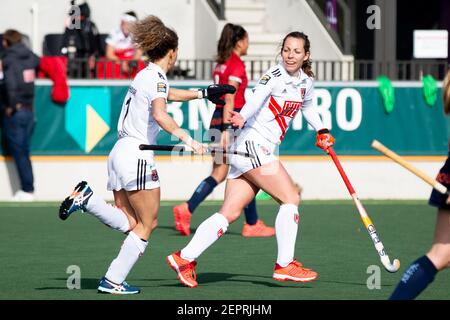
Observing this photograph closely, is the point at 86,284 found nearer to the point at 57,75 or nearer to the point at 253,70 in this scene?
the point at 57,75

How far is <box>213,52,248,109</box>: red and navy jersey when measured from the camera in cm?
1443

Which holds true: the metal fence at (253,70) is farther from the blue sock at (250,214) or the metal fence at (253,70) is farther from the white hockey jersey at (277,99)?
the white hockey jersey at (277,99)

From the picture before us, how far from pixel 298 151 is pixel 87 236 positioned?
4.96m

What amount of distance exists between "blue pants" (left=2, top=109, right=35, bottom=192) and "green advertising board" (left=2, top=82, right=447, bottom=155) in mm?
329

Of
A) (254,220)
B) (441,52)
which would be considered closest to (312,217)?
(254,220)

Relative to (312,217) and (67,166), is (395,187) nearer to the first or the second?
(312,217)

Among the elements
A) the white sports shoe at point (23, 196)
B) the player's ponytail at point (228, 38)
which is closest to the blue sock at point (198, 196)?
the player's ponytail at point (228, 38)

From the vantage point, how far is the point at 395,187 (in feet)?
61.8

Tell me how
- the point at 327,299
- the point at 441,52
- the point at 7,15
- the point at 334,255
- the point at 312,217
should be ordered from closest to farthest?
the point at 327,299
the point at 334,255
the point at 312,217
the point at 441,52
the point at 7,15

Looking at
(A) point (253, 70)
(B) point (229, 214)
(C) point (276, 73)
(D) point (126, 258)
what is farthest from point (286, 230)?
(A) point (253, 70)

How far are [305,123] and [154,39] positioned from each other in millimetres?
8571

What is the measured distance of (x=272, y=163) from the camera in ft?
35.7

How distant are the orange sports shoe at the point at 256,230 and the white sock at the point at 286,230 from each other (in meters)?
3.52

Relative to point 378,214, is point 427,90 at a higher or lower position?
higher
